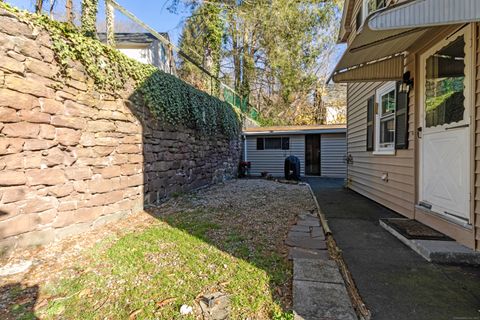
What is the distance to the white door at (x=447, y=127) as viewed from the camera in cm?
257

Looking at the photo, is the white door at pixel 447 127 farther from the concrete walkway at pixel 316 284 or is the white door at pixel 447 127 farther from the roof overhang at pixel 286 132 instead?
the roof overhang at pixel 286 132

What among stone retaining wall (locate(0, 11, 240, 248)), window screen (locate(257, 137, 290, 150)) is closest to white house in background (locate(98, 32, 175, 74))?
window screen (locate(257, 137, 290, 150))

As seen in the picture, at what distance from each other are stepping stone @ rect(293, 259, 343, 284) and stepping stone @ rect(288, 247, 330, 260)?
0.08 meters

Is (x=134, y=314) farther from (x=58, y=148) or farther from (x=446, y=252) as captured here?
(x=446, y=252)

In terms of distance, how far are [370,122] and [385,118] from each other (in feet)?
2.27

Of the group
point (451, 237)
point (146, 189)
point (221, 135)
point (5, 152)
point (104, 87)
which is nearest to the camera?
point (5, 152)

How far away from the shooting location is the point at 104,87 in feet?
11.7

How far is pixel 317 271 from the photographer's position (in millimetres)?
2158

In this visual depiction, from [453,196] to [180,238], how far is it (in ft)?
10.1

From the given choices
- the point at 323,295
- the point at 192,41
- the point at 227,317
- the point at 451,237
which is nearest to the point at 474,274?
the point at 451,237

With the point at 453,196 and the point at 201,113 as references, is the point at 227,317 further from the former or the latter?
the point at 201,113

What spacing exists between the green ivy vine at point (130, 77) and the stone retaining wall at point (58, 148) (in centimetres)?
11

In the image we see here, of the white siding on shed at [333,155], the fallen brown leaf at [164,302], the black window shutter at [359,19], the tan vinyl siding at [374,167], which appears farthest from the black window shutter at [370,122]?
the white siding on shed at [333,155]

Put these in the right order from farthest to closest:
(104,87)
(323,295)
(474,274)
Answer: (104,87)
(474,274)
(323,295)
